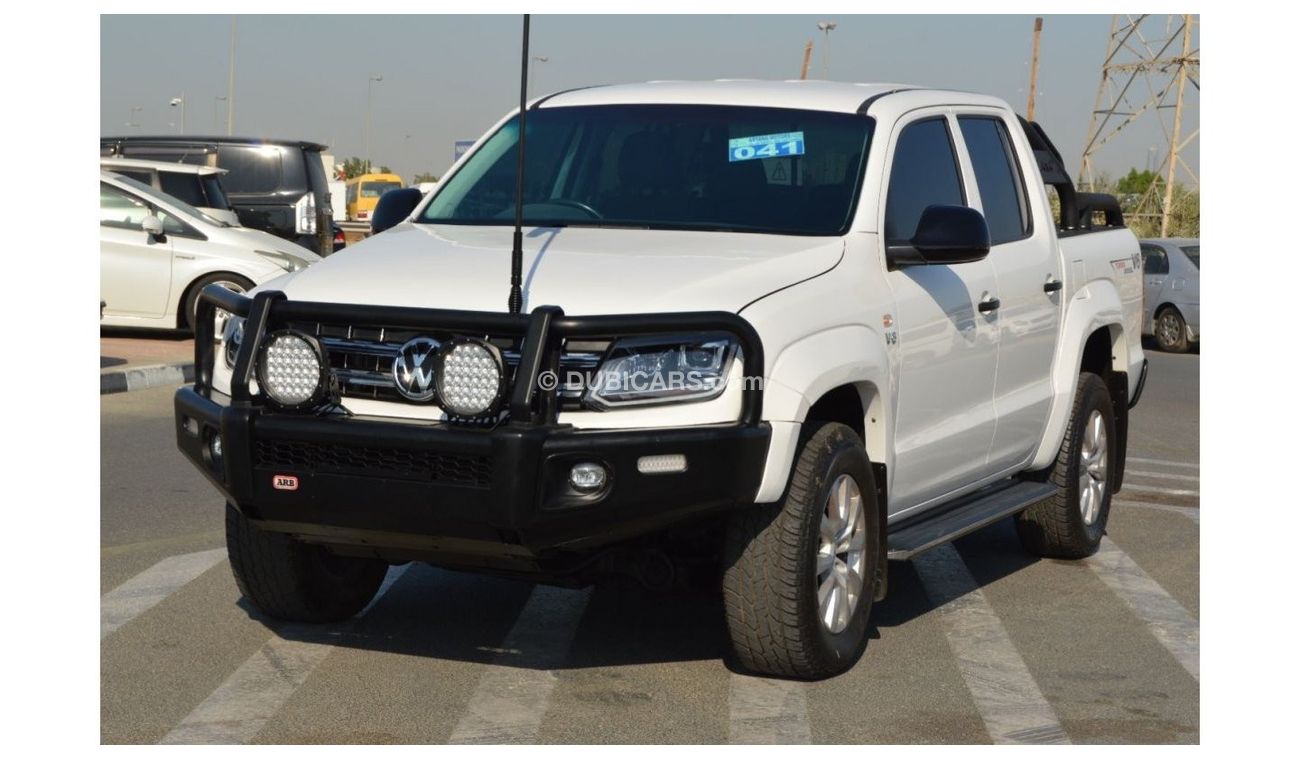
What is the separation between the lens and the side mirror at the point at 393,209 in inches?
268

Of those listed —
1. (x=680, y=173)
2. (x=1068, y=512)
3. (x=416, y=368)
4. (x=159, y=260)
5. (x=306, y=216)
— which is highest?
(x=306, y=216)

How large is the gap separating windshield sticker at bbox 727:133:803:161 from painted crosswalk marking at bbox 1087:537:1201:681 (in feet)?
6.89

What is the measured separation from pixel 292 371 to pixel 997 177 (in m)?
3.37

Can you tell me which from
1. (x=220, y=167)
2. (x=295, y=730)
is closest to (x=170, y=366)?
(x=220, y=167)

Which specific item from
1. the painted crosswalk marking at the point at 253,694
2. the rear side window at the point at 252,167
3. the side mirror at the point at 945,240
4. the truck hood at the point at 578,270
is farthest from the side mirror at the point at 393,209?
the rear side window at the point at 252,167

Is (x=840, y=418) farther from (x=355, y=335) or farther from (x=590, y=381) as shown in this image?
(x=355, y=335)

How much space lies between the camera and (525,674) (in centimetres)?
557

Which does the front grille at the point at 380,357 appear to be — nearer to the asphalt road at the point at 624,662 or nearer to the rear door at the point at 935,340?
the asphalt road at the point at 624,662

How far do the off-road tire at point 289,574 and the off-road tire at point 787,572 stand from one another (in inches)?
58.0

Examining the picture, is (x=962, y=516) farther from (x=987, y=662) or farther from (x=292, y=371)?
(x=292, y=371)

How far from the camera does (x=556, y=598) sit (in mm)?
6715

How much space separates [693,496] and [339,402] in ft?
3.40

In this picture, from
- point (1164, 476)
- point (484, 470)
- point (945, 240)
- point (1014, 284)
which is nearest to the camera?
point (484, 470)

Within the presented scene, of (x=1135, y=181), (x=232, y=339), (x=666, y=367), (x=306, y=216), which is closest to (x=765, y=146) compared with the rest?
(x=666, y=367)
